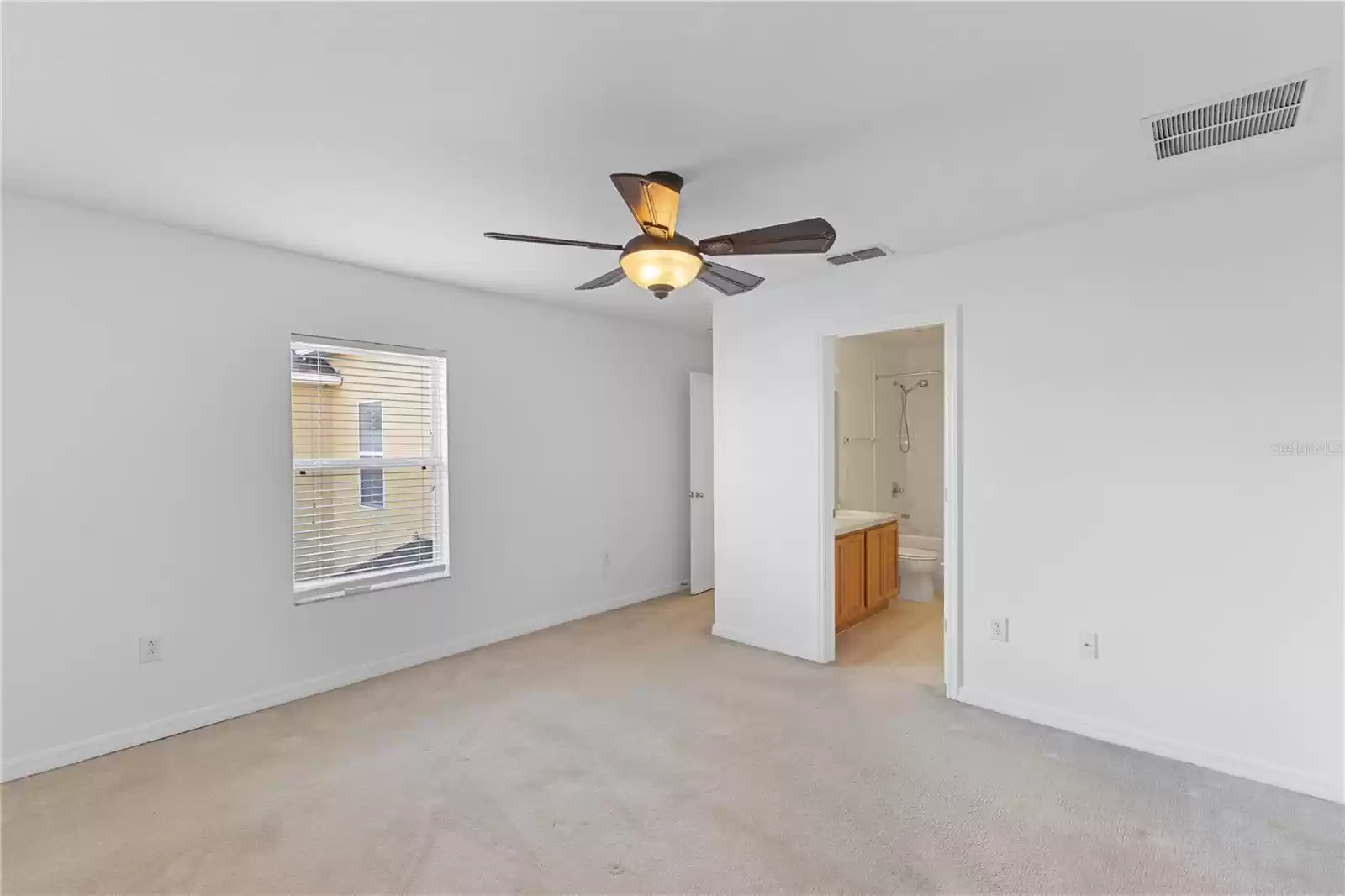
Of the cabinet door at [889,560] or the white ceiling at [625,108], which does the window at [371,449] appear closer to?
the white ceiling at [625,108]

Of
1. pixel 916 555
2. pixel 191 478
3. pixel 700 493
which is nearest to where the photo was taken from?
pixel 191 478

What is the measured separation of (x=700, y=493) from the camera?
5.85 m

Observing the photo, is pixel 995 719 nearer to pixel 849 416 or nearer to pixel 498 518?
pixel 498 518

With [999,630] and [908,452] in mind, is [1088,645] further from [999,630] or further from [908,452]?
[908,452]

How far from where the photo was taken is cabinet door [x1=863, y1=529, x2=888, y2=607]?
15.9ft

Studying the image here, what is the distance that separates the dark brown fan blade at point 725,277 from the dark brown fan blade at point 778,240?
6.2 inches

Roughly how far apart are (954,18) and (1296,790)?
10.2ft

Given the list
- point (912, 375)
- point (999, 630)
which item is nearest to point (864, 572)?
point (999, 630)

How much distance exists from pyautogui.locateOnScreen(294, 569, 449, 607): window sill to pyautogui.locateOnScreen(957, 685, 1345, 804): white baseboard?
3.18m

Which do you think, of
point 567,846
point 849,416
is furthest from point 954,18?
point 849,416

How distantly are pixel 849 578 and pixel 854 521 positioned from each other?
1.46ft

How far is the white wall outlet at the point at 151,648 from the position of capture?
303cm

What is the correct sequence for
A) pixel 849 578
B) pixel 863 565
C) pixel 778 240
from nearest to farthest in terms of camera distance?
pixel 778 240
pixel 849 578
pixel 863 565

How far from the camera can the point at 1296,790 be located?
100 inches
